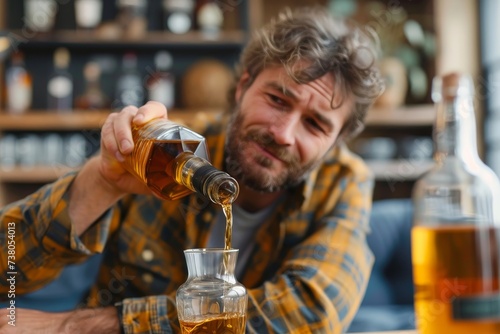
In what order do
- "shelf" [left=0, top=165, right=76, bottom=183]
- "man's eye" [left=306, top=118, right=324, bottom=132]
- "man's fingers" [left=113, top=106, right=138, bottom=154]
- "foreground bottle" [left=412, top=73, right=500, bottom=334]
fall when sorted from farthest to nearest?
1. "shelf" [left=0, top=165, right=76, bottom=183]
2. "man's eye" [left=306, top=118, right=324, bottom=132]
3. "man's fingers" [left=113, top=106, right=138, bottom=154]
4. "foreground bottle" [left=412, top=73, right=500, bottom=334]

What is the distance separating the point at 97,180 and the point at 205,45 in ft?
6.30

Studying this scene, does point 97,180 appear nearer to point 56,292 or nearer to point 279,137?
point 279,137

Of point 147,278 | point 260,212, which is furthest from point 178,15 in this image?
point 147,278

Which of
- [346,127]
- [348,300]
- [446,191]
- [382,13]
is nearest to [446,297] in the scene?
[446,191]

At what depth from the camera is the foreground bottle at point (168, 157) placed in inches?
30.1

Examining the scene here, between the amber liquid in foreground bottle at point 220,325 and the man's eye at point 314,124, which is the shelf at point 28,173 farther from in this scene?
the amber liquid in foreground bottle at point 220,325

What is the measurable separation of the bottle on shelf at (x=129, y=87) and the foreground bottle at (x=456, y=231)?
2284mm

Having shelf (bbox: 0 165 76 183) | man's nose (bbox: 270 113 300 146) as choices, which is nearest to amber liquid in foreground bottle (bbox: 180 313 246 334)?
man's nose (bbox: 270 113 300 146)

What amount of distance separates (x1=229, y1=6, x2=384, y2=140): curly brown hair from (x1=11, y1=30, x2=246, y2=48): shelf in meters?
1.38

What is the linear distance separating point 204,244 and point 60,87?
177cm

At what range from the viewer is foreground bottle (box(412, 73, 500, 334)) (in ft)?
2.00

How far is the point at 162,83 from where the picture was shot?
9.43 ft

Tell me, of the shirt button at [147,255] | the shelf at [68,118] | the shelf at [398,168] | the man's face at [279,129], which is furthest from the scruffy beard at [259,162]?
the shelf at [398,168]

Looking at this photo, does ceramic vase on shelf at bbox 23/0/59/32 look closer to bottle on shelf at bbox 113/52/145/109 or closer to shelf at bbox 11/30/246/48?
shelf at bbox 11/30/246/48
